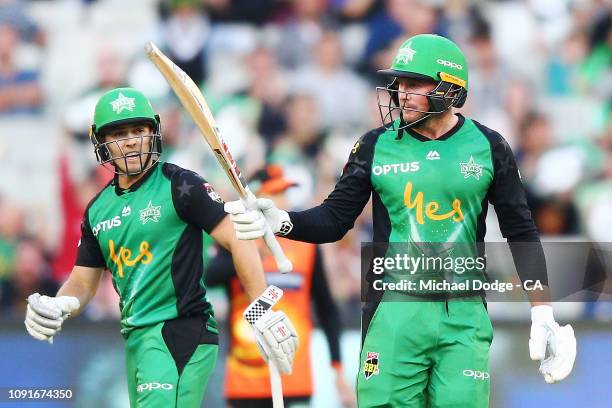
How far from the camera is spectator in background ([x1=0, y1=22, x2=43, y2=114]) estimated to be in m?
11.5

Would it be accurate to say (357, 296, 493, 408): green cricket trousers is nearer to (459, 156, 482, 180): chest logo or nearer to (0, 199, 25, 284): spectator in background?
(459, 156, 482, 180): chest logo

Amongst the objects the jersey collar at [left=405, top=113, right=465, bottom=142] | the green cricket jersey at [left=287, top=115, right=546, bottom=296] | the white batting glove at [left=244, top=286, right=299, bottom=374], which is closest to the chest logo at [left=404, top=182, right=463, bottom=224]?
the green cricket jersey at [left=287, top=115, right=546, bottom=296]

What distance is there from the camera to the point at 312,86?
38.1 feet

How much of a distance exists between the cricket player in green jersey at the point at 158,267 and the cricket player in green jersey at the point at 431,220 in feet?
1.56

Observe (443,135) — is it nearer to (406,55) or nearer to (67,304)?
(406,55)

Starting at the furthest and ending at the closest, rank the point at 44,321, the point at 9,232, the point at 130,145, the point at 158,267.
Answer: the point at 9,232 → the point at 130,145 → the point at 44,321 → the point at 158,267

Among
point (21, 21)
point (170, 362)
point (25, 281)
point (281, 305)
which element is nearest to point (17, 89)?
point (21, 21)

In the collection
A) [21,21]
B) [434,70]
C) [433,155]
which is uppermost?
[21,21]

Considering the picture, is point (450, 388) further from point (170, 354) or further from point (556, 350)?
point (170, 354)

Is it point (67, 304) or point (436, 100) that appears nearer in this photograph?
point (436, 100)

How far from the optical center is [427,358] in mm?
5715

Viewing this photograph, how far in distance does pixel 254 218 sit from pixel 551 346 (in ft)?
4.97

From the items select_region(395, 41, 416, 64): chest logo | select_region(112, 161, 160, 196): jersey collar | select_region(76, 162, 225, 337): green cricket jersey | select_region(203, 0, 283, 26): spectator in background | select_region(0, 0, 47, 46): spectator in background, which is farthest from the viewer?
select_region(203, 0, 283, 26): spectator in background

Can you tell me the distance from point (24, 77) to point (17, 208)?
51.3 inches
